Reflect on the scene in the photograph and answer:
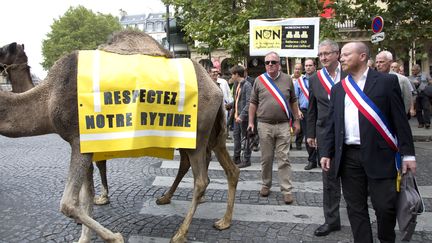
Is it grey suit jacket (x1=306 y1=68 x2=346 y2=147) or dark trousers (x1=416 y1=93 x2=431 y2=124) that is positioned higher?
grey suit jacket (x1=306 y1=68 x2=346 y2=147)

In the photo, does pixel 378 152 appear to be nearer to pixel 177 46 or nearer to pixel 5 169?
pixel 5 169

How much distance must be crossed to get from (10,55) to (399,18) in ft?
39.1

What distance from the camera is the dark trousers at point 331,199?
172 inches

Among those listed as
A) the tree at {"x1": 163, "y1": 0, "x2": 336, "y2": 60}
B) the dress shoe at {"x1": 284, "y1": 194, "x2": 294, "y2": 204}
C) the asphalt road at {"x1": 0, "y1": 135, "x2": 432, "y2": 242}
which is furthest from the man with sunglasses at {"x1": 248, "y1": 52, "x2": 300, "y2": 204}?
the tree at {"x1": 163, "y1": 0, "x2": 336, "y2": 60}

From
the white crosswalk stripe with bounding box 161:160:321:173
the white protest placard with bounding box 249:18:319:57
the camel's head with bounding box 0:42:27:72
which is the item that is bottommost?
the white crosswalk stripe with bounding box 161:160:321:173

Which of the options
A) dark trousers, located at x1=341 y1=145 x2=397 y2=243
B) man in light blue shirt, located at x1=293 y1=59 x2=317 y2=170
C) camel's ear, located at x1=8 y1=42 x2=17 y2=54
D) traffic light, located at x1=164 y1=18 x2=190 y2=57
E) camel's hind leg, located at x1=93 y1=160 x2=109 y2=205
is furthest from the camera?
traffic light, located at x1=164 y1=18 x2=190 y2=57

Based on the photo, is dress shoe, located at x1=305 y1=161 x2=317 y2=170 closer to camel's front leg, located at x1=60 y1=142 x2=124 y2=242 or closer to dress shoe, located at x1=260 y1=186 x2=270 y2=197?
dress shoe, located at x1=260 y1=186 x2=270 y2=197

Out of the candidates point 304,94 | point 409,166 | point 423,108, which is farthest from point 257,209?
point 423,108

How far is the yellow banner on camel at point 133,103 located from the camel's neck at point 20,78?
2123 millimetres

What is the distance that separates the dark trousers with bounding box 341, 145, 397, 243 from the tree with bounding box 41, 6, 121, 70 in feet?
146

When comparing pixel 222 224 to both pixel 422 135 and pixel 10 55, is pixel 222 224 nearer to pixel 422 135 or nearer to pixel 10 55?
pixel 10 55

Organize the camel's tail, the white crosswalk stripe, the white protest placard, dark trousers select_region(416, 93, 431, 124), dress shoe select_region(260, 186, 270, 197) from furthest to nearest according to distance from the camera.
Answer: dark trousers select_region(416, 93, 431, 124) → the white protest placard → the white crosswalk stripe → dress shoe select_region(260, 186, 270, 197) → the camel's tail

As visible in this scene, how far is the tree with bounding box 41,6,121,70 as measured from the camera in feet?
148

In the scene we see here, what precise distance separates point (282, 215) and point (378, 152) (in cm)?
190
